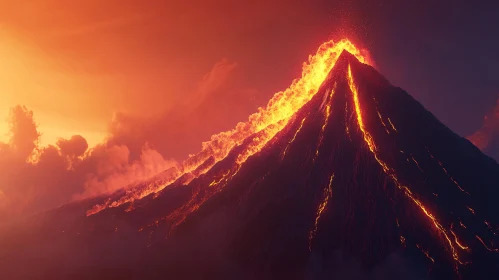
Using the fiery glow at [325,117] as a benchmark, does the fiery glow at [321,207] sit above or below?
below

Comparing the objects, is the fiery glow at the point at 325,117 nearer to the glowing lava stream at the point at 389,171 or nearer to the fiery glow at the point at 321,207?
the glowing lava stream at the point at 389,171

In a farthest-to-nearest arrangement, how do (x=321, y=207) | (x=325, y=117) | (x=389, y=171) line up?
(x=325, y=117), (x=389, y=171), (x=321, y=207)

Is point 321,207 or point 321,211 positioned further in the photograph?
point 321,207

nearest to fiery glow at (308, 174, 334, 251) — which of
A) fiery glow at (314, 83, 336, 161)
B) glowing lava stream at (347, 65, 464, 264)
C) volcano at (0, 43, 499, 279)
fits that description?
volcano at (0, 43, 499, 279)

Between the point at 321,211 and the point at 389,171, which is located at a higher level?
the point at 389,171

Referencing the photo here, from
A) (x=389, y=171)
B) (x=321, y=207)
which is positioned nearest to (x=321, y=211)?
(x=321, y=207)

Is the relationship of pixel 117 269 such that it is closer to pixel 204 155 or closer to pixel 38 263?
pixel 38 263

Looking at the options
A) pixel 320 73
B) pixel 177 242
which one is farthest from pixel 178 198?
pixel 320 73

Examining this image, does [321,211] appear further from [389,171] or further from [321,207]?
[389,171]

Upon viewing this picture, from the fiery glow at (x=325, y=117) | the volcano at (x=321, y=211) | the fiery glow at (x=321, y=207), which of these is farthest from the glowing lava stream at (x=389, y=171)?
the fiery glow at (x=321, y=207)
